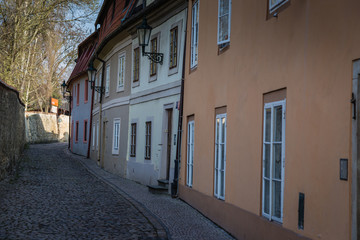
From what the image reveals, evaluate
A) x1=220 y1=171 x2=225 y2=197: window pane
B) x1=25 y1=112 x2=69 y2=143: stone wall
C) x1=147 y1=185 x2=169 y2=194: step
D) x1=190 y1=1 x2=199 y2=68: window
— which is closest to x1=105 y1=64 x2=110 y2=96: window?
Result: x1=147 y1=185 x2=169 y2=194: step

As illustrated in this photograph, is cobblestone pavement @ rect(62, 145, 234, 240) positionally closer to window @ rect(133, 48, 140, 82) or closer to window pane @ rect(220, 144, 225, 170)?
window pane @ rect(220, 144, 225, 170)

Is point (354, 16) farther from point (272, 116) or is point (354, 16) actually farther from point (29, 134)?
point (29, 134)

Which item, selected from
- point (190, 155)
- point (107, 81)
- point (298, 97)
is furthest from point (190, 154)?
point (107, 81)

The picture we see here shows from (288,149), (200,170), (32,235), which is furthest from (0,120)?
(288,149)

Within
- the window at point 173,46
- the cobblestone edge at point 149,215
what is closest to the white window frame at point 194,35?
the window at point 173,46

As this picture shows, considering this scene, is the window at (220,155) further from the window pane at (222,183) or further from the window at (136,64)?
the window at (136,64)

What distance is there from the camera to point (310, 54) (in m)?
6.08

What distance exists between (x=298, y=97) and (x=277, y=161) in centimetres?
116

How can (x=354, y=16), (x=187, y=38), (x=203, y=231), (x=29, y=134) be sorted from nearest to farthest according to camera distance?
(x=354, y=16)
(x=203, y=231)
(x=187, y=38)
(x=29, y=134)

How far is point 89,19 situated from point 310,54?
19.6 meters

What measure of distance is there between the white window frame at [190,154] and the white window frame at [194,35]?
1.48 m

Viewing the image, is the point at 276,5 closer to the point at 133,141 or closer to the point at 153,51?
the point at 153,51

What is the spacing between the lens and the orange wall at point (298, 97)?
5262 mm

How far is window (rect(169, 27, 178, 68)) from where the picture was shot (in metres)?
15.2
